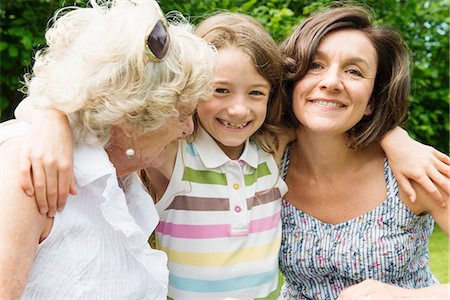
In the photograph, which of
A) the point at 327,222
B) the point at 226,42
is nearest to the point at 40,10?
the point at 226,42

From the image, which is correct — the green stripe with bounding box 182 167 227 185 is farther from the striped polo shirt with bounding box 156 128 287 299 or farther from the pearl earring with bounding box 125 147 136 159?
the pearl earring with bounding box 125 147 136 159

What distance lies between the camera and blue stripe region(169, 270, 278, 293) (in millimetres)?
2525

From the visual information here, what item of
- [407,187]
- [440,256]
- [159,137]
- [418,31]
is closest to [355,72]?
[407,187]

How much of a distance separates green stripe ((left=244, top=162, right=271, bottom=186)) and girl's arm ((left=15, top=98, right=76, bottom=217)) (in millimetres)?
958

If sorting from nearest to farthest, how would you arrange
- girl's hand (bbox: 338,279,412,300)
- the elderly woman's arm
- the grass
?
the elderly woman's arm
girl's hand (bbox: 338,279,412,300)
the grass

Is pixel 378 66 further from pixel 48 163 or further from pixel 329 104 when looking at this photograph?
pixel 48 163

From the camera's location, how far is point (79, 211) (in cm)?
191

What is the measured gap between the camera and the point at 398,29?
17.4 feet

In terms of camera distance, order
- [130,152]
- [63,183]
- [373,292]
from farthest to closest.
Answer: [373,292] → [130,152] → [63,183]

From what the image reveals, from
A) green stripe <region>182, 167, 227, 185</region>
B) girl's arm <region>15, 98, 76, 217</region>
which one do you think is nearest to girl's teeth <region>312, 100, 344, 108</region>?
green stripe <region>182, 167, 227, 185</region>

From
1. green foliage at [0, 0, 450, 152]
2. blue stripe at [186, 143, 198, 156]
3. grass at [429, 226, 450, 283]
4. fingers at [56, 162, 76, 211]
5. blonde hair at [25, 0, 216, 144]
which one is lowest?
grass at [429, 226, 450, 283]

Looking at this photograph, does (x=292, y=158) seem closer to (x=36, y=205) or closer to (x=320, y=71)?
(x=320, y=71)

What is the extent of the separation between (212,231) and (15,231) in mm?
1019

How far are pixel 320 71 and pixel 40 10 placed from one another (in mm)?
2703
